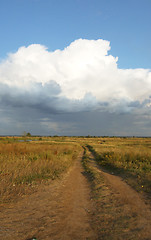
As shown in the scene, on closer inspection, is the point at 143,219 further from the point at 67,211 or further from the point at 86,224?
the point at 67,211

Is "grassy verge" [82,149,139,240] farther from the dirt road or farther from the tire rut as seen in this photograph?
the dirt road

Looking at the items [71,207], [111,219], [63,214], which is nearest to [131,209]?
[111,219]

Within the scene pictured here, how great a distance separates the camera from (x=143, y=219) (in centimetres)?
527

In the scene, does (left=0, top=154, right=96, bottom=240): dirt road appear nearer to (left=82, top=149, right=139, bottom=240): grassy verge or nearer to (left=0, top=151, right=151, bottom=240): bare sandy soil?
(left=0, top=151, right=151, bottom=240): bare sandy soil

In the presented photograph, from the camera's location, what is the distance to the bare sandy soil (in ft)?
14.4

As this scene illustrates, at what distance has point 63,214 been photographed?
5684mm

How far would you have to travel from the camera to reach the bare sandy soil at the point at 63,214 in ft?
14.4

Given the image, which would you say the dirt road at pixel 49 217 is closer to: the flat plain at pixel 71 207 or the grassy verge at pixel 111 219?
the flat plain at pixel 71 207

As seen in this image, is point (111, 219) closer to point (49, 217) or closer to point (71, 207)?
point (71, 207)

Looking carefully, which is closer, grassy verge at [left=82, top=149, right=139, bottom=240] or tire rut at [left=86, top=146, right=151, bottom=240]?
grassy verge at [left=82, top=149, right=139, bottom=240]

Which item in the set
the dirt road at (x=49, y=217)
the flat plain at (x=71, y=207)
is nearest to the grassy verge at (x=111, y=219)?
the flat plain at (x=71, y=207)

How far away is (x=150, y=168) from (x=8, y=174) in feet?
33.4

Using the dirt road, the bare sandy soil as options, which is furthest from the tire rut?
the dirt road

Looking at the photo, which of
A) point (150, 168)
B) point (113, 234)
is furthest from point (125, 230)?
point (150, 168)
